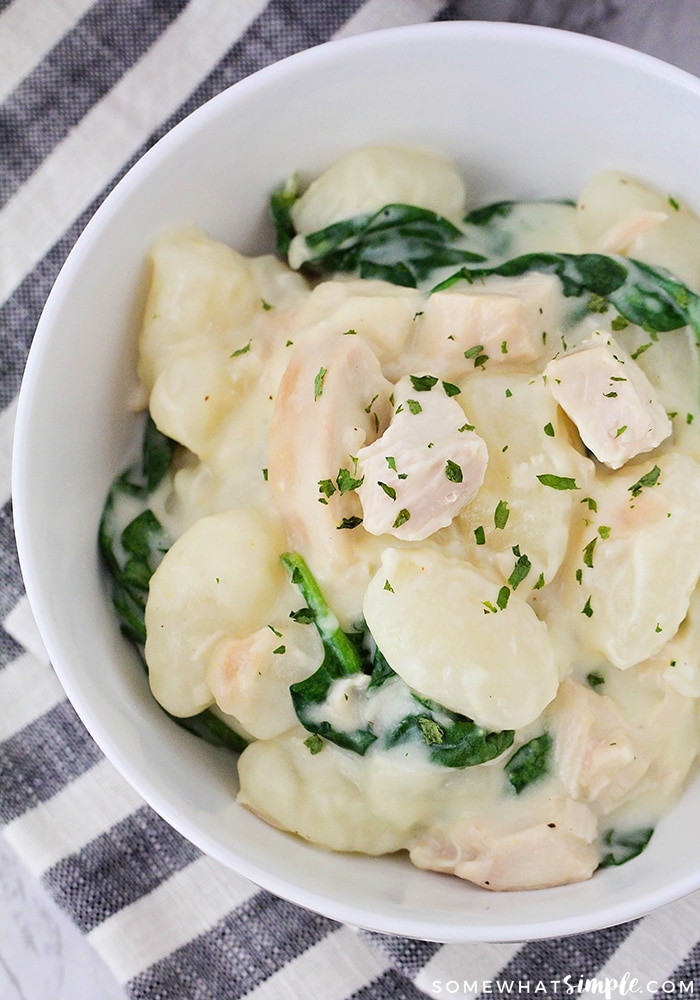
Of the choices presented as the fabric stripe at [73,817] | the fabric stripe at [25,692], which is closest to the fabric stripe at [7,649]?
the fabric stripe at [25,692]

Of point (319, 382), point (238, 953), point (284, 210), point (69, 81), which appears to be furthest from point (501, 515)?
point (69, 81)

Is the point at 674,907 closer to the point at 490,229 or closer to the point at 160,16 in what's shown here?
the point at 490,229

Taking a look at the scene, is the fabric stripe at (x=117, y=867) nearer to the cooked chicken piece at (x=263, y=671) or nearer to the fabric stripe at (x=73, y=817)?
the fabric stripe at (x=73, y=817)

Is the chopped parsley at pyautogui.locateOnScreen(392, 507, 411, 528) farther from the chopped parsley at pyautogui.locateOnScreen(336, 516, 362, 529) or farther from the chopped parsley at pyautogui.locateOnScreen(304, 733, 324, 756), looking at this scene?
the chopped parsley at pyautogui.locateOnScreen(304, 733, 324, 756)

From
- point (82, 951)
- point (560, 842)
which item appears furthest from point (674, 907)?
point (82, 951)

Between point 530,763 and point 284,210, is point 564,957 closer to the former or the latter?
point 530,763

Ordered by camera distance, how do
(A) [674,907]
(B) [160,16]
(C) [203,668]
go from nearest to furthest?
(C) [203,668] < (A) [674,907] < (B) [160,16]
